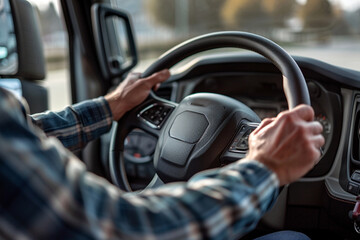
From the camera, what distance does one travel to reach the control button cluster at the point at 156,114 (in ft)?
3.73

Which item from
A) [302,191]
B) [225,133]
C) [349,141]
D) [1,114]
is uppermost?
[1,114]

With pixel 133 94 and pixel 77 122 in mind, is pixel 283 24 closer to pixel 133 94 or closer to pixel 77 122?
pixel 133 94

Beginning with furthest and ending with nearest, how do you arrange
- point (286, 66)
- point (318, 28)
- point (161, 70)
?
point (318, 28) < point (161, 70) < point (286, 66)

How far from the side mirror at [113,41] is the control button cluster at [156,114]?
0.99m

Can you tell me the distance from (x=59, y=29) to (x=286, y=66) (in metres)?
1.71

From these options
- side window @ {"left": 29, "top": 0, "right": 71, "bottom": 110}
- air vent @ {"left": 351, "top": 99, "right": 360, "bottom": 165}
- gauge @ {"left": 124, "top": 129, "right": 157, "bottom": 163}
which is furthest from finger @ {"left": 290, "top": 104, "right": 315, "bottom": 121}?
side window @ {"left": 29, "top": 0, "right": 71, "bottom": 110}

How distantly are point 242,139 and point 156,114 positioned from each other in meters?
0.31

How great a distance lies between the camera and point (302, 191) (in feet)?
4.33

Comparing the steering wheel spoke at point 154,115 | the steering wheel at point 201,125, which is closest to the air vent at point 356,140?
the steering wheel at point 201,125

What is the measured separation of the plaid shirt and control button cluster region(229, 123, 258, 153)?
336mm

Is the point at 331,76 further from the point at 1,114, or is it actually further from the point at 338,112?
the point at 1,114

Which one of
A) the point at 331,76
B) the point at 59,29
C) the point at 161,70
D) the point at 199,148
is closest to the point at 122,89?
the point at 161,70

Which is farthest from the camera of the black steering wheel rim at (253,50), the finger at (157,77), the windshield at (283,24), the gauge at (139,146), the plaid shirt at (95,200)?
the windshield at (283,24)

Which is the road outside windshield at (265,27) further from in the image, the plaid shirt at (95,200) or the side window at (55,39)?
the plaid shirt at (95,200)
